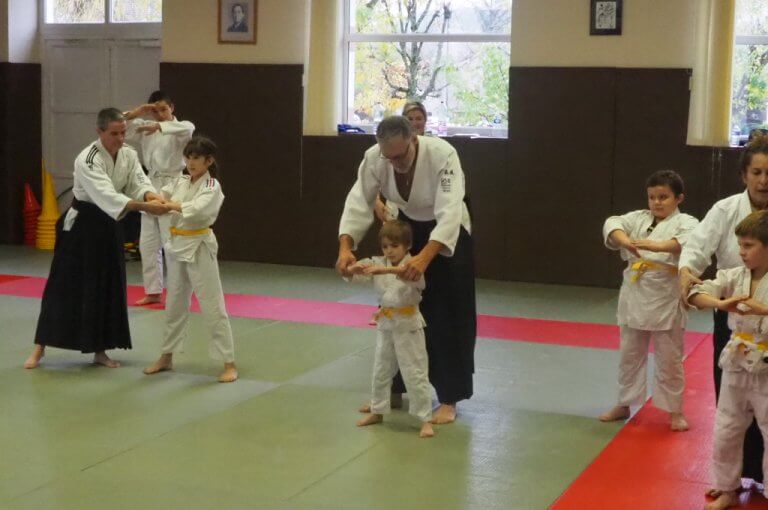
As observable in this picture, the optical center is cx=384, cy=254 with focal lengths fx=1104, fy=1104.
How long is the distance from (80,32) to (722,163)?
6403 mm

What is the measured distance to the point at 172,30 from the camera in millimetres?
10312

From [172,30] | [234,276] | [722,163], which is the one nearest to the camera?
[722,163]

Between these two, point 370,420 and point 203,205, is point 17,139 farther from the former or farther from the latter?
point 370,420

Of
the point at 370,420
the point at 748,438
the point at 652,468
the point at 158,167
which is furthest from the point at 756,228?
the point at 158,167

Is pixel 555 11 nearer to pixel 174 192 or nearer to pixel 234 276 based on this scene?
pixel 234 276

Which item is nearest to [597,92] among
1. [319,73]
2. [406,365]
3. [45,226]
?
[319,73]

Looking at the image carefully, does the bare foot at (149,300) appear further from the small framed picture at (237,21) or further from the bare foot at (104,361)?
the small framed picture at (237,21)

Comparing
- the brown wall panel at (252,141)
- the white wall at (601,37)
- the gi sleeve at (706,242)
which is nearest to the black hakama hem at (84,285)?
the gi sleeve at (706,242)

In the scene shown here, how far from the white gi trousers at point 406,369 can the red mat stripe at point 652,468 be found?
0.79 meters

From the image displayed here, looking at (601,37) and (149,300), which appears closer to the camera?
(149,300)

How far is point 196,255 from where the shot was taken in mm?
5684

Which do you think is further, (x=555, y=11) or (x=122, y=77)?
(x=122, y=77)

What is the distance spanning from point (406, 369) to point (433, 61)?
211 inches

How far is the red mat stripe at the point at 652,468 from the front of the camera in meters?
3.94
